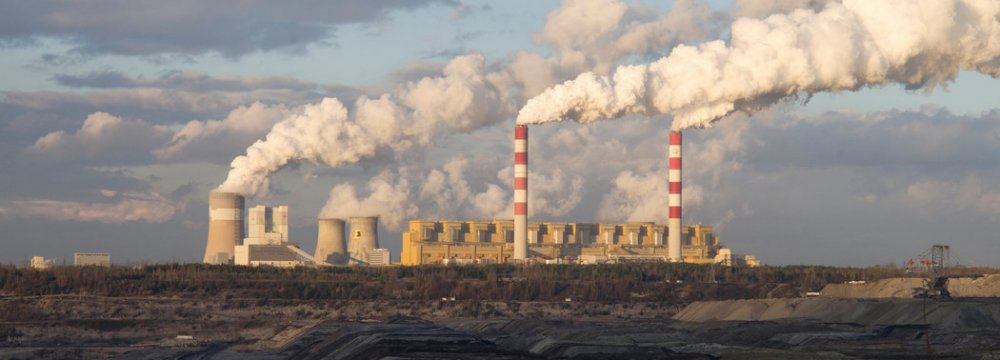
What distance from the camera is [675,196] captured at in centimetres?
9744

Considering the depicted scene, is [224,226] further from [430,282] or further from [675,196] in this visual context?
[675,196]

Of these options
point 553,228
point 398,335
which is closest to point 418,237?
point 553,228

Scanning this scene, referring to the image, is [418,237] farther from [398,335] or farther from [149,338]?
[398,335]

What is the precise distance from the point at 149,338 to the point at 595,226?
58.8 metres

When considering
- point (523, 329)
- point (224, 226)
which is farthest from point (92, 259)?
point (523, 329)

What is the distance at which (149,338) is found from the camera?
58219 millimetres

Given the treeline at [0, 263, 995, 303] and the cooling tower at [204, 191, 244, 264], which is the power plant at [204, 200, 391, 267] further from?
the treeline at [0, 263, 995, 303]

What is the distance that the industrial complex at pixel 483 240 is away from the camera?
93062 millimetres

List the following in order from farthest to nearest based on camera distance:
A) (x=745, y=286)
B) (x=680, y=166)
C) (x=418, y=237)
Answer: (x=418, y=237) → (x=680, y=166) → (x=745, y=286)

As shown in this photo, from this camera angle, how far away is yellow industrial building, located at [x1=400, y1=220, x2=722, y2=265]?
106 m

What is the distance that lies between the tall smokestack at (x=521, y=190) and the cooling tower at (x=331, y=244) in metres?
11.6

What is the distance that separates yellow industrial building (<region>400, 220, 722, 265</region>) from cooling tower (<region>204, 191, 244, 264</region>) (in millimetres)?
15874

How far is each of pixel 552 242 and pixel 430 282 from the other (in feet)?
107

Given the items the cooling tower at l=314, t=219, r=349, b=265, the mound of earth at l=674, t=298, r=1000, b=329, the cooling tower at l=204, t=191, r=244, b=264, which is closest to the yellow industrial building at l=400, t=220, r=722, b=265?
the cooling tower at l=314, t=219, r=349, b=265
